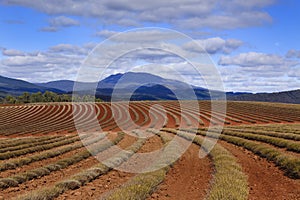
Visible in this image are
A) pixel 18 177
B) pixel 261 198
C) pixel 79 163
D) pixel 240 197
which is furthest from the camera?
pixel 79 163

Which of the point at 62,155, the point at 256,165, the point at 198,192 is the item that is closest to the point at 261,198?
the point at 198,192

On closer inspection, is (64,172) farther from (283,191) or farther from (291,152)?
(291,152)

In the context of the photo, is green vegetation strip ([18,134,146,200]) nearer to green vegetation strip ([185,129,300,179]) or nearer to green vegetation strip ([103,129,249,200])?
green vegetation strip ([103,129,249,200])

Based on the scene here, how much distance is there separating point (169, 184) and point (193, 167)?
2968 millimetres

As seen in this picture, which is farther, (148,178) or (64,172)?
(64,172)

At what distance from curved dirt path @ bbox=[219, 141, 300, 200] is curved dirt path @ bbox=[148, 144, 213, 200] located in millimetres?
1576

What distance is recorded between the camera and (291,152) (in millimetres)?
16188

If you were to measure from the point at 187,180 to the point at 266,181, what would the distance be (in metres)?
2.99

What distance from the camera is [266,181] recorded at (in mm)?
12422

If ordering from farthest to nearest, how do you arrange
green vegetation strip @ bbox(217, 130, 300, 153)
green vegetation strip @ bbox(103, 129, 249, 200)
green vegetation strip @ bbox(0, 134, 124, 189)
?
green vegetation strip @ bbox(217, 130, 300, 153) → green vegetation strip @ bbox(0, 134, 124, 189) → green vegetation strip @ bbox(103, 129, 249, 200)

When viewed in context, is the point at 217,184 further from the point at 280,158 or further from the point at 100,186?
the point at 280,158

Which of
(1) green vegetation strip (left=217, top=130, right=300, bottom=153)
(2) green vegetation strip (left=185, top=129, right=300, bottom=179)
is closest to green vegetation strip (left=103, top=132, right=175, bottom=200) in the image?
(2) green vegetation strip (left=185, top=129, right=300, bottom=179)

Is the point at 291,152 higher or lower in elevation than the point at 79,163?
higher

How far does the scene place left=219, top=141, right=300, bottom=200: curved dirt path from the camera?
1070 centimetres
